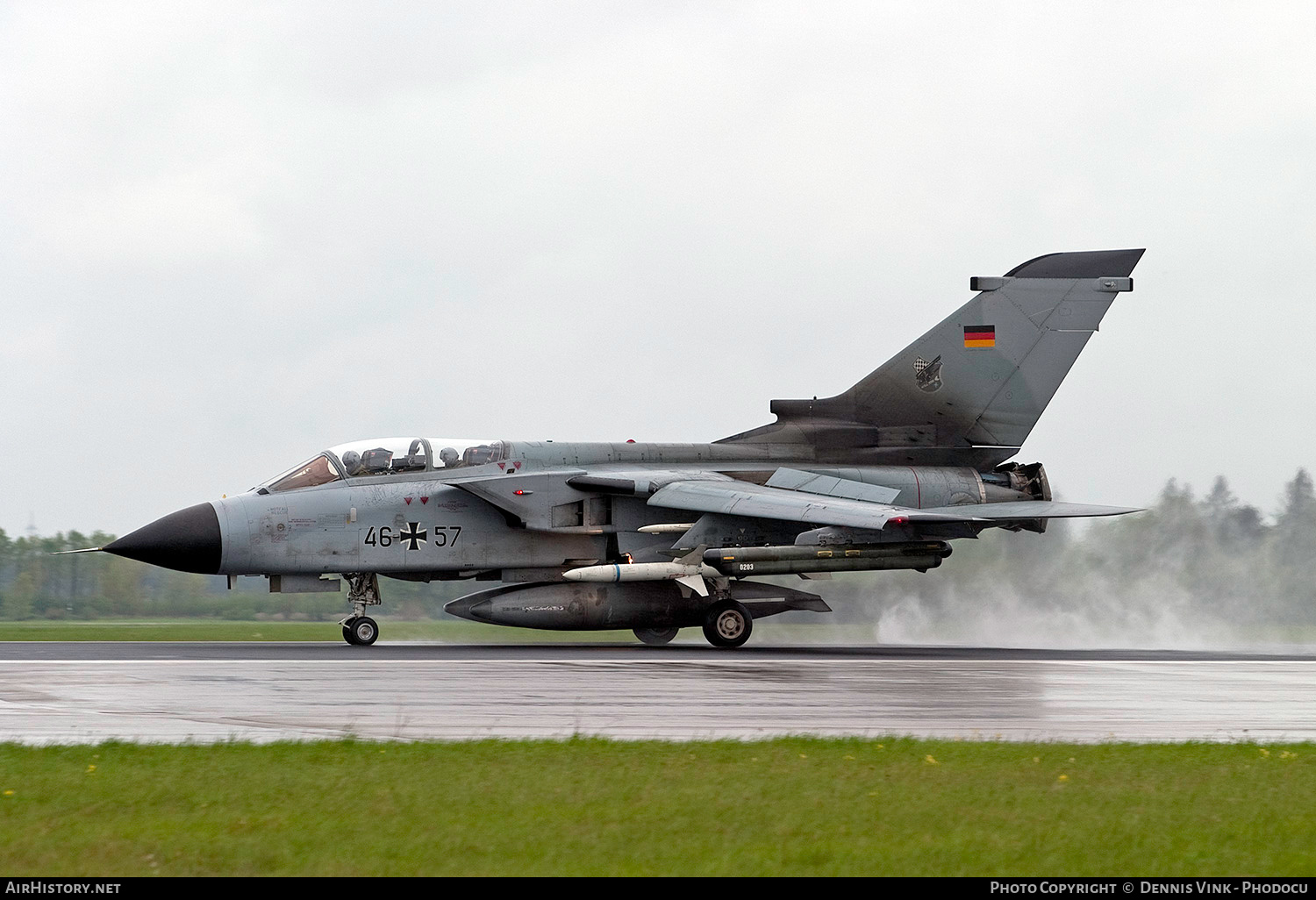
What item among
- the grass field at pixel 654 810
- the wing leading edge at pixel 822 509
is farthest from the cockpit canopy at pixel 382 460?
the grass field at pixel 654 810

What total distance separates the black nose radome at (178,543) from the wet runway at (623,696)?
1.47 meters

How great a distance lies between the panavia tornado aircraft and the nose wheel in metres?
0.04

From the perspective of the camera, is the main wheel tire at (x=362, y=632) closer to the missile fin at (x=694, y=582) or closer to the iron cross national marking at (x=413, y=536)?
the iron cross national marking at (x=413, y=536)

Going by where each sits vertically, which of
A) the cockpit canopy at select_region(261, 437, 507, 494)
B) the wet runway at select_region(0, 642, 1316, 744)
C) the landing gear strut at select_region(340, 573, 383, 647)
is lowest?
the wet runway at select_region(0, 642, 1316, 744)

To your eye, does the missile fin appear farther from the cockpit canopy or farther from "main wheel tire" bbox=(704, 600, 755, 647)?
the cockpit canopy

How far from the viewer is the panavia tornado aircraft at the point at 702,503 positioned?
19.3 metres

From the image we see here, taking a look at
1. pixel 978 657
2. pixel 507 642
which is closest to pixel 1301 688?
pixel 978 657

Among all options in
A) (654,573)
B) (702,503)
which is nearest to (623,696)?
(654,573)

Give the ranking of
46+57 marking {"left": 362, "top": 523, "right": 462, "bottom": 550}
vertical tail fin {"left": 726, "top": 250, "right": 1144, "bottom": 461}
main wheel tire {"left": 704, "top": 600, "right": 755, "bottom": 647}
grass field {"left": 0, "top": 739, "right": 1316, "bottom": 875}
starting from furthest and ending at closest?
1. vertical tail fin {"left": 726, "top": 250, "right": 1144, "bottom": 461}
2. main wheel tire {"left": 704, "top": 600, "right": 755, "bottom": 647}
3. 46+57 marking {"left": 362, "top": 523, "right": 462, "bottom": 550}
4. grass field {"left": 0, "top": 739, "right": 1316, "bottom": 875}

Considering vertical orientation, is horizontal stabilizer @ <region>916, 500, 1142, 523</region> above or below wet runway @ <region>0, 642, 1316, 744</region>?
above

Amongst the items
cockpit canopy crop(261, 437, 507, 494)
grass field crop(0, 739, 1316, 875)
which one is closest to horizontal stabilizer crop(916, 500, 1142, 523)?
cockpit canopy crop(261, 437, 507, 494)

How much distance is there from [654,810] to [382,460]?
14778mm

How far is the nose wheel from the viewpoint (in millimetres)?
19672

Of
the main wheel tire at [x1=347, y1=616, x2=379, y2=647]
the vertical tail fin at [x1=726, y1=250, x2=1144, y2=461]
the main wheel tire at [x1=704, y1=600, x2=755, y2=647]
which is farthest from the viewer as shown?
the vertical tail fin at [x1=726, y1=250, x2=1144, y2=461]
